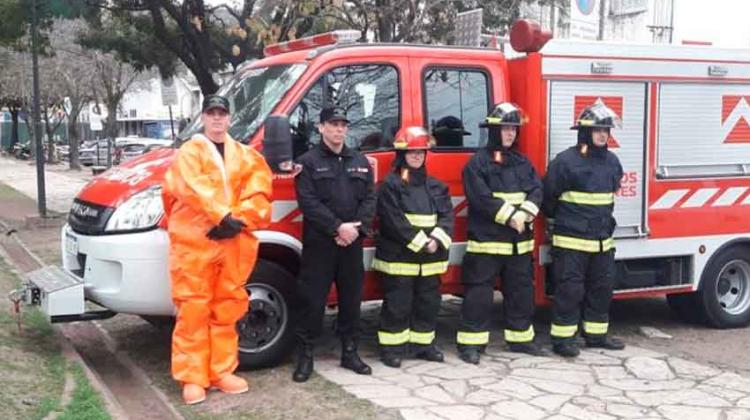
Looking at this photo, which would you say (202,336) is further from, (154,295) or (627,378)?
(627,378)

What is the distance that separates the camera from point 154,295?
573 cm

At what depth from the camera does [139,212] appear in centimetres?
579

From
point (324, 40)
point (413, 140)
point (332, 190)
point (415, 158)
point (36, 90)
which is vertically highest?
point (324, 40)

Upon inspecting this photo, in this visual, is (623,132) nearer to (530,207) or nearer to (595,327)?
(530,207)

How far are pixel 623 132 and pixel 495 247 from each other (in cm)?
161

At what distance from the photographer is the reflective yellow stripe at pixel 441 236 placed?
6.12m

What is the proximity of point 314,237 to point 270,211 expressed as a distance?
1.37 ft

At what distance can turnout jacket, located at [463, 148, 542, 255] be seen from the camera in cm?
629

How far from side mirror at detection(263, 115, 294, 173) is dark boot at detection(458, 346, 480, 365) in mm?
2046

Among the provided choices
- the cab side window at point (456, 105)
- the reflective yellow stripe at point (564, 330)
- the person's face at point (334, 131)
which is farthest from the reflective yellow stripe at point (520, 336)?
the person's face at point (334, 131)

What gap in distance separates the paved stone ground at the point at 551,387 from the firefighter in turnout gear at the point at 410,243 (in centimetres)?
31

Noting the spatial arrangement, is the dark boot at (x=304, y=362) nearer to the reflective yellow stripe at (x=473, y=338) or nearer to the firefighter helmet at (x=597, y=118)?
the reflective yellow stripe at (x=473, y=338)

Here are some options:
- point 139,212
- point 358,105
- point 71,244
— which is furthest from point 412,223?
point 71,244

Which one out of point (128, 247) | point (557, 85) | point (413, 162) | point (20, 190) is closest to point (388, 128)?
point (413, 162)
